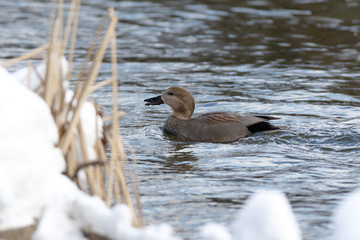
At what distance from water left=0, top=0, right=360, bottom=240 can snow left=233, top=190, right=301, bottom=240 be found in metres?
1.35

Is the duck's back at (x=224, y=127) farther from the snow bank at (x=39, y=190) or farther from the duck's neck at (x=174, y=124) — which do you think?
the snow bank at (x=39, y=190)

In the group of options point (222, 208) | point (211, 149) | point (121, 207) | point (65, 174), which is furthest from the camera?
point (211, 149)

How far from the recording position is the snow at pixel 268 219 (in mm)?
3707

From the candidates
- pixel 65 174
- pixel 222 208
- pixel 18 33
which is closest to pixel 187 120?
pixel 222 208

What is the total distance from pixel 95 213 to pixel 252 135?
481 centimetres

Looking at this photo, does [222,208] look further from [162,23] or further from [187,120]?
[162,23]

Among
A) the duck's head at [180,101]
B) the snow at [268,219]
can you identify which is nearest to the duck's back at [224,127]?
the duck's head at [180,101]

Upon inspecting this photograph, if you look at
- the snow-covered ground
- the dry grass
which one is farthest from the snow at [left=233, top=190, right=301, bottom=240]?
the dry grass

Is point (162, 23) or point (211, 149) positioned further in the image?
point (162, 23)

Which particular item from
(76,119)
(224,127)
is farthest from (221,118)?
(76,119)

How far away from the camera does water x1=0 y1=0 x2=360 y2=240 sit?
623 centimetres

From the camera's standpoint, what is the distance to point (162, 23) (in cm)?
1634

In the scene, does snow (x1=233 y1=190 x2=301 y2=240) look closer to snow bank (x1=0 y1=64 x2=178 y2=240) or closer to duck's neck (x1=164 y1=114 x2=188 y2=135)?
snow bank (x1=0 y1=64 x2=178 y2=240)

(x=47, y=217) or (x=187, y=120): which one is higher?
(x=47, y=217)
